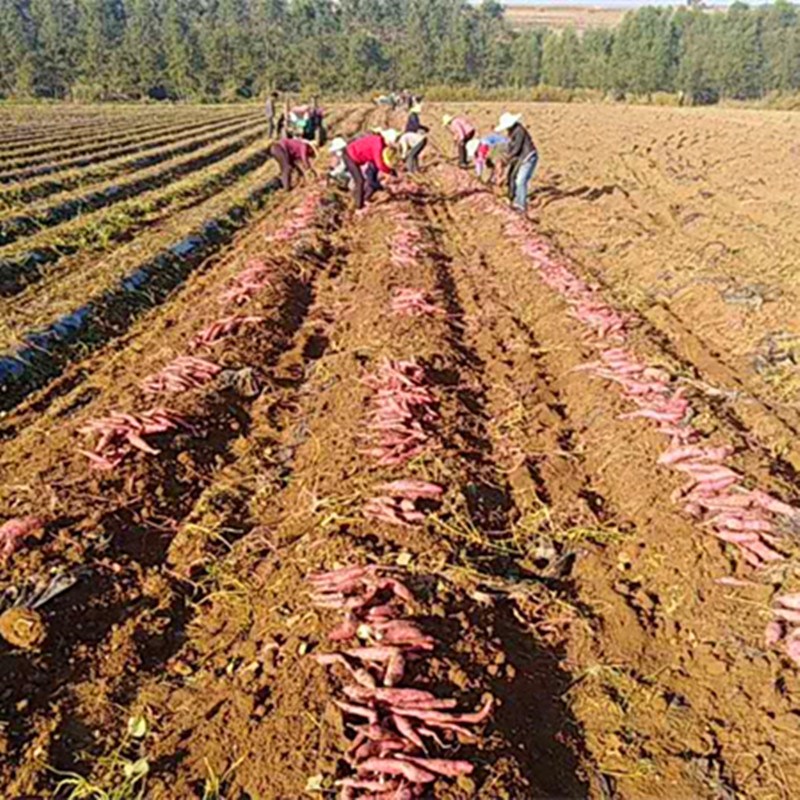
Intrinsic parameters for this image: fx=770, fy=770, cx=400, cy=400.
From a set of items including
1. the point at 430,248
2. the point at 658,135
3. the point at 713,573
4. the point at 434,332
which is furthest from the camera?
the point at 658,135

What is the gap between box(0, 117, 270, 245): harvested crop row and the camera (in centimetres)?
1409

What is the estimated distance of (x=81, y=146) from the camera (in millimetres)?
27188

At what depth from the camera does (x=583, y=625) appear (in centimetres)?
436

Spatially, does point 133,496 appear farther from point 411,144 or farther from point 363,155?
point 411,144

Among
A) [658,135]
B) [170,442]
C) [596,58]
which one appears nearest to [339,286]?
[170,442]

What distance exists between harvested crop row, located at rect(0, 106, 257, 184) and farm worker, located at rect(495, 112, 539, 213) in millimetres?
12492

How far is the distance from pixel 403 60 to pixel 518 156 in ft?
238

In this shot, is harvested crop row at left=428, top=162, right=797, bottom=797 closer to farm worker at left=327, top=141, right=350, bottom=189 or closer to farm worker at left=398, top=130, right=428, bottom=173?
farm worker at left=327, top=141, right=350, bottom=189

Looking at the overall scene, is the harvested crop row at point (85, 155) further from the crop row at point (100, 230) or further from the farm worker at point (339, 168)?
the farm worker at point (339, 168)

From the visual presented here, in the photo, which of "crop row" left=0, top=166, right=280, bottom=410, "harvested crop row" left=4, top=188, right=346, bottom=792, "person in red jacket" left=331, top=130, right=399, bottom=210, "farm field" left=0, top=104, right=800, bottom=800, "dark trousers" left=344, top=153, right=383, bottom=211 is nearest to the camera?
"farm field" left=0, top=104, right=800, bottom=800

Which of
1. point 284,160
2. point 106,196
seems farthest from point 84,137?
point 284,160

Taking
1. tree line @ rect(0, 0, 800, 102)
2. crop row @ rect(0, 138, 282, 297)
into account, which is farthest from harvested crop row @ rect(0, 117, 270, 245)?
tree line @ rect(0, 0, 800, 102)

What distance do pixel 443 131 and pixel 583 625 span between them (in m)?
32.5

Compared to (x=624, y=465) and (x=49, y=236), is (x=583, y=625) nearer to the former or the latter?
(x=624, y=465)
